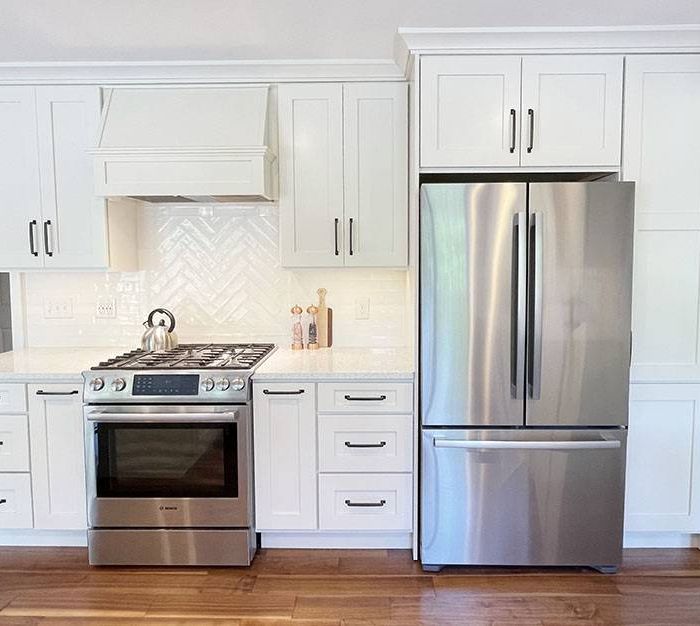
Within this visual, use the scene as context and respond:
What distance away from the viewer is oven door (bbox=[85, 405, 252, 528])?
2.64 meters

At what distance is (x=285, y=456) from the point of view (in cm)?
272

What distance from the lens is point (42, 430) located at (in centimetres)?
274

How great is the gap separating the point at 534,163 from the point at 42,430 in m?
2.62

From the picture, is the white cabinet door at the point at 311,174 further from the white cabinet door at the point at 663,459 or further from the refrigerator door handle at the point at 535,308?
the white cabinet door at the point at 663,459

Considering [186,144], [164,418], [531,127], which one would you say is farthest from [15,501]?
[531,127]

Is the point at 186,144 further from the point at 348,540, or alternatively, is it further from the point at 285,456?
the point at 348,540

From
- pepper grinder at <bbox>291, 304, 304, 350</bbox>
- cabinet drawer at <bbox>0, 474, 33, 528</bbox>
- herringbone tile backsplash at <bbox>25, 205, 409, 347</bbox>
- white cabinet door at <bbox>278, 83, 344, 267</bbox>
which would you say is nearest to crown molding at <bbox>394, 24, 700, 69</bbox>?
white cabinet door at <bbox>278, 83, 344, 267</bbox>

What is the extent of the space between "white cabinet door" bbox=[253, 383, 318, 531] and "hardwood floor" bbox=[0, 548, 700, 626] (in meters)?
0.23

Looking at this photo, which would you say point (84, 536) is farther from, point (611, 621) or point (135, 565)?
point (611, 621)

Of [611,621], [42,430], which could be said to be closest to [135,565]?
[42,430]

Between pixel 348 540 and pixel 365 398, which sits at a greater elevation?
pixel 365 398

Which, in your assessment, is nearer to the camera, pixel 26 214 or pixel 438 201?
pixel 438 201

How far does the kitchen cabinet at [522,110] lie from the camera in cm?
256

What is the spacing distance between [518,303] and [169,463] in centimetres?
175
